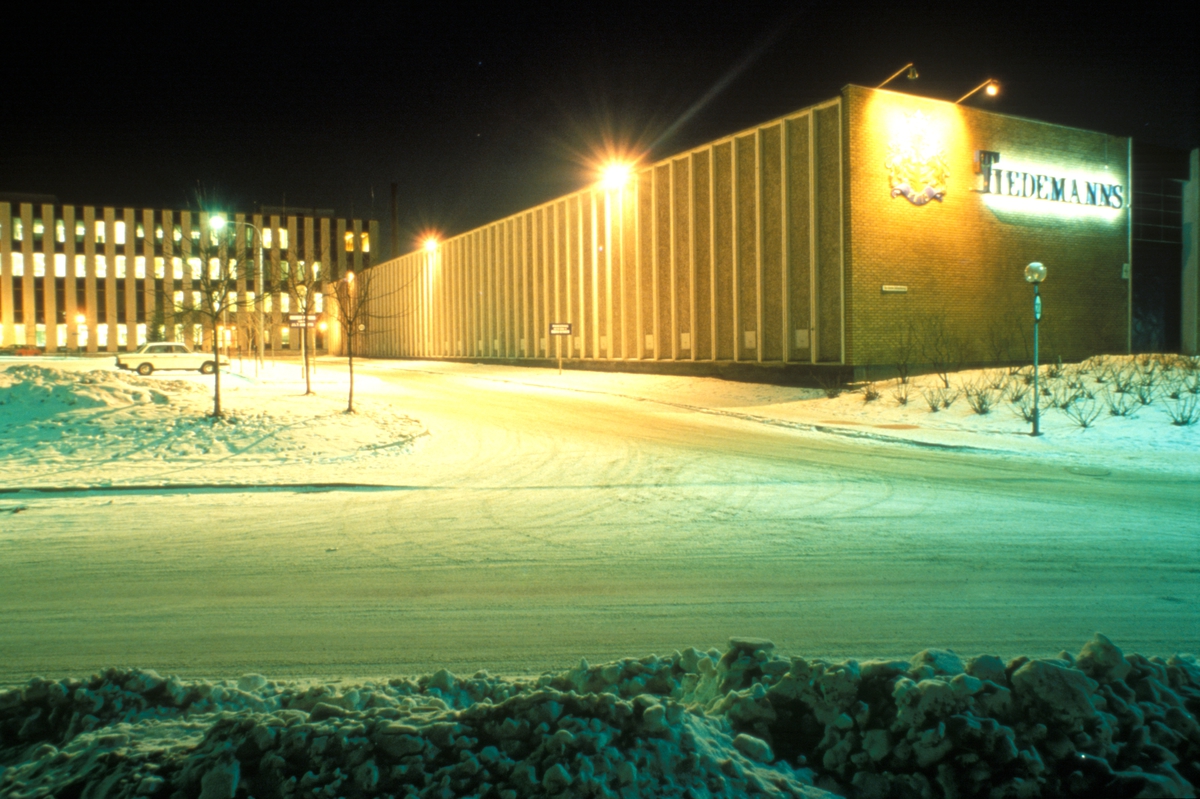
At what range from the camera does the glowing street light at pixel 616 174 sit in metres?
36.1

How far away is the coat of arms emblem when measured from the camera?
1038 inches

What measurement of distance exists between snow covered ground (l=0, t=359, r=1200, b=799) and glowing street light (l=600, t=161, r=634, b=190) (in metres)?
23.1

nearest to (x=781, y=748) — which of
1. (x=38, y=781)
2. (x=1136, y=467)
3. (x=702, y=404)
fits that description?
(x=38, y=781)

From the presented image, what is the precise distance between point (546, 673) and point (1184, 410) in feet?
60.7

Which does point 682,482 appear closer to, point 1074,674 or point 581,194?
point 1074,674

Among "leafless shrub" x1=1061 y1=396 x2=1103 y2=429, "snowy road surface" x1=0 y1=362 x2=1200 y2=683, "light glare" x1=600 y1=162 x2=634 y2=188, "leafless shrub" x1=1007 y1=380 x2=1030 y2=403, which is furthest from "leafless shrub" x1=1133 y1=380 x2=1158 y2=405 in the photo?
"light glare" x1=600 y1=162 x2=634 y2=188

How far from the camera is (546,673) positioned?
450 centimetres

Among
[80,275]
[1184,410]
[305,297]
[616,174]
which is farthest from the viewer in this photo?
Answer: [80,275]

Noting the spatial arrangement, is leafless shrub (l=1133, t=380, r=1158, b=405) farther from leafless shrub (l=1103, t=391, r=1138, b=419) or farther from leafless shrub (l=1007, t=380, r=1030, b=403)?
leafless shrub (l=1007, t=380, r=1030, b=403)

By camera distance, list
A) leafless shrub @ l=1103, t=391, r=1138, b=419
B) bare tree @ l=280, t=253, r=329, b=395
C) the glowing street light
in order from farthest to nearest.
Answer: the glowing street light < bare tree @ l=280, t=253, r=329, b=395 < leafless shrub @ l=1103, t=391, r=1138, b=419

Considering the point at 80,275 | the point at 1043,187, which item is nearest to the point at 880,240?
the point at 1043,187

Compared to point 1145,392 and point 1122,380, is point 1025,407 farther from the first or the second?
point 1122,380

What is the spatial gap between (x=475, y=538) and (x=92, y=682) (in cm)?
465

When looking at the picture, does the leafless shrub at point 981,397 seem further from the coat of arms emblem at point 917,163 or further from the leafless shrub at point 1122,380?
the coat of arms emblem at point 917,163
